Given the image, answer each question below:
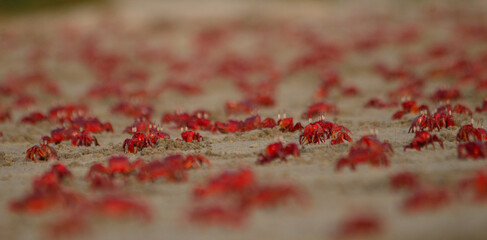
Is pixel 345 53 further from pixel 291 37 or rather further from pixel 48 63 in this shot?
pixel 48 63

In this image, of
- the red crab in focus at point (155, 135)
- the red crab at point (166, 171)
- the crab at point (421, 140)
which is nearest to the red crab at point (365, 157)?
the crab at point (421, 140)

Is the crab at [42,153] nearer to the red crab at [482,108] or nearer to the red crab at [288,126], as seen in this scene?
the red crab at [288,126]

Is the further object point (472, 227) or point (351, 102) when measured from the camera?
point (351, 102)

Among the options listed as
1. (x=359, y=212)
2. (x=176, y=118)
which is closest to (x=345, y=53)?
(x=176, y=118)

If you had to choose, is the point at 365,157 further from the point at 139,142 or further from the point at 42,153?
the point at 42,153

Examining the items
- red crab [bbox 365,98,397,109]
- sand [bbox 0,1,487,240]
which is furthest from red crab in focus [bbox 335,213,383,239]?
red crab [bbox 365,98,397,109]

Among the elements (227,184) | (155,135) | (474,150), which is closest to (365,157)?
(474,150)
